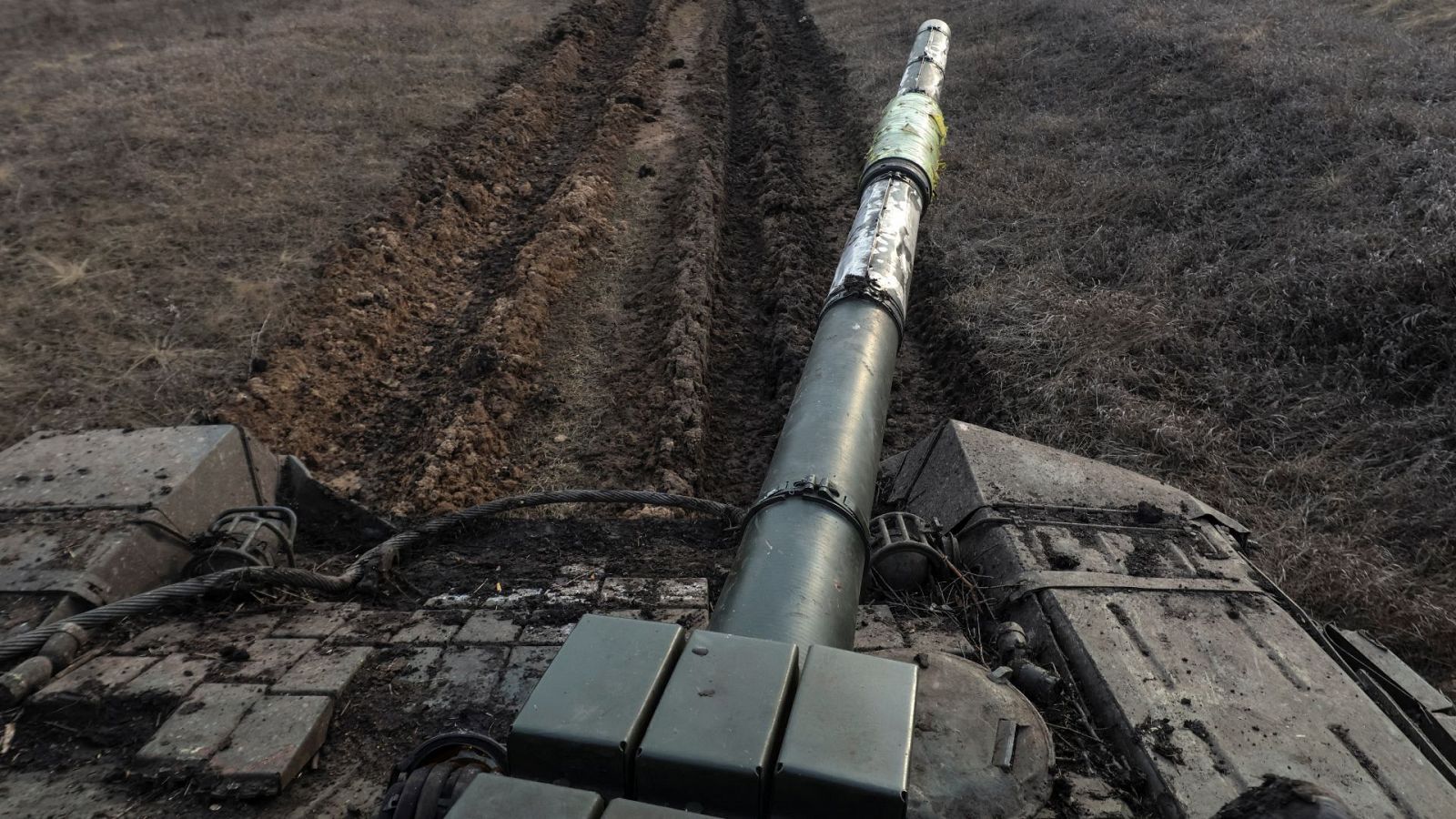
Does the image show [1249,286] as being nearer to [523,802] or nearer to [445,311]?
[445,311]

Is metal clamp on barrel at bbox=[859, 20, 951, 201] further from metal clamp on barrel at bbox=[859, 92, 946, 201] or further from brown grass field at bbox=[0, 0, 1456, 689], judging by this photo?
brown grass field at bbox=[0, 0, 1456, 689]

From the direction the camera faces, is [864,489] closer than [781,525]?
No

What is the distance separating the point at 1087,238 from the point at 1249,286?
1.49m

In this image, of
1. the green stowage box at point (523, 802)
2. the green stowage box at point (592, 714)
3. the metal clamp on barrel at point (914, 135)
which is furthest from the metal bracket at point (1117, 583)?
the metal clamp on barrel at point (914, 135)

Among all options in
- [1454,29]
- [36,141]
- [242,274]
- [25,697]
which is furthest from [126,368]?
[1454,29]

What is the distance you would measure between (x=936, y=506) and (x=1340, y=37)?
9.92 m

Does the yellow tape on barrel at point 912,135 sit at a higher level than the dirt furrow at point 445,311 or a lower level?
higher

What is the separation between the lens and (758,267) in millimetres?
8602

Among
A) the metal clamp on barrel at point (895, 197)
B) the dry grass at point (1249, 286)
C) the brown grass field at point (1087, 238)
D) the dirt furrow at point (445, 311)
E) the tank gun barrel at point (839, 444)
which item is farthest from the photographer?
the dirt furrow at point (445, 311)

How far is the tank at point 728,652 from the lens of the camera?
2.07 meters

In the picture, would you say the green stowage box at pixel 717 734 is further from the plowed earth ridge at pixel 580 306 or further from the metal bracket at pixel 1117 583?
the plowed earth ridge at pixel 580 306

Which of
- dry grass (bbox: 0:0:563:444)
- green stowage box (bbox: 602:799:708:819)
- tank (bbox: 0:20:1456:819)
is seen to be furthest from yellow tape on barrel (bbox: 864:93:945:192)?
dry grass (bbox: 0:0:563:444)

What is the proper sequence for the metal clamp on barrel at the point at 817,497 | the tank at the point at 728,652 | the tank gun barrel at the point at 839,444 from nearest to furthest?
the tank at the point at 728,652
the tank gun barrel at the point at 839,444
the metal clamp on barrel at the point at 817,497

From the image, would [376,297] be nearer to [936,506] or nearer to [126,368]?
[126,368]
